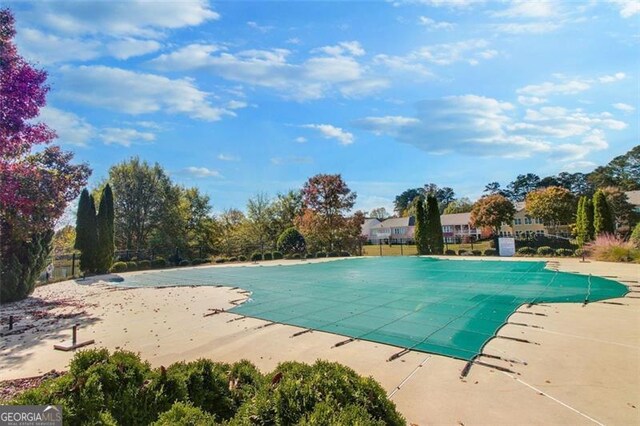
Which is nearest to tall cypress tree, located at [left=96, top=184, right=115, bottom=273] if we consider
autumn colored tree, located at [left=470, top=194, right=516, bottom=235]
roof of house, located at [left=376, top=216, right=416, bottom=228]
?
autumn colored tree, located at [left=470, top=194, right=516, bottom=235]

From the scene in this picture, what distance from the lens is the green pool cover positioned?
4.73m

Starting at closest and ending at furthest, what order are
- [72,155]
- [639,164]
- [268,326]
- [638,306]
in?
[268,326]
[638,306]
[72,155]
[639,164]

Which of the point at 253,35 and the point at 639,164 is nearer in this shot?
the point at 253,35

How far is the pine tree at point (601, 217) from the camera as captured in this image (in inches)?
613

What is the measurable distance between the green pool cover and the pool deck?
0.34 metres

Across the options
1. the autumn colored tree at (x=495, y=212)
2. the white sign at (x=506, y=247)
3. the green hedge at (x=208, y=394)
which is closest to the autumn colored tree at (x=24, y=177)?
the green hedge at (x=208, y=394)

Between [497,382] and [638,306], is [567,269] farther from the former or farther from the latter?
[497,382]

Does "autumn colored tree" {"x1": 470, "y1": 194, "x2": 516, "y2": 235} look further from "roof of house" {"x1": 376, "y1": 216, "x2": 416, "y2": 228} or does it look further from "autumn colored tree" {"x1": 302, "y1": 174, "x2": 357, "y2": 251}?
"roof of house" {"x1": 376, "y1": 216, "x2": 416, "y2": 228}

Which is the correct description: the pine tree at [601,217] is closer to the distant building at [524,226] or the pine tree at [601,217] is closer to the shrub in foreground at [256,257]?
the shrub in foreground at [256,257]

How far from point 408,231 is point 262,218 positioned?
78.4 feet

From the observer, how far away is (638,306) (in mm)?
5973

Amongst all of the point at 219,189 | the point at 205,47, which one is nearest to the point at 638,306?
the point at 205,47

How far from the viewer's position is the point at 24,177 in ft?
22.6

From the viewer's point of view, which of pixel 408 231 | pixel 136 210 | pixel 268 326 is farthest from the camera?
pixel 408 231
